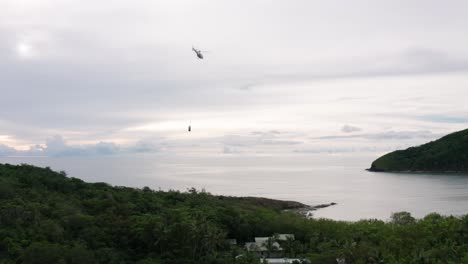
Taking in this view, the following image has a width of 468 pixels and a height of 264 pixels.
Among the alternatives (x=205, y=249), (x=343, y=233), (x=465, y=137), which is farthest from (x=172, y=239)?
(x=465, y=137)

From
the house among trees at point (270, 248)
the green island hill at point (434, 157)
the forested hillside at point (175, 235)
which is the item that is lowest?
the house among trees at point (270, 248)

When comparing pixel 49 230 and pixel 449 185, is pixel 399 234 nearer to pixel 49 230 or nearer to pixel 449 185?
pixel 49 230

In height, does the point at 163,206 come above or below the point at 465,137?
below

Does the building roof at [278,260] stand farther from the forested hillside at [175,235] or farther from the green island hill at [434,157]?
the green island hill at [434,157]

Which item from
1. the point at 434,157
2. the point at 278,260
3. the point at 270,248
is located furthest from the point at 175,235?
the point at 434,157

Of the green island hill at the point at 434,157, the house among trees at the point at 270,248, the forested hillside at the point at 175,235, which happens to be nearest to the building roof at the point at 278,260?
the forested hillside at the point at 175,235
